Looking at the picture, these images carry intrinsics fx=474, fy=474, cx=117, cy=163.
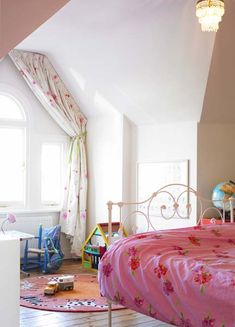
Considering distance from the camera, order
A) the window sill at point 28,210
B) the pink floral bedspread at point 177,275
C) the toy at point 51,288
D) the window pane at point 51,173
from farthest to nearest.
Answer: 1. the window pane at point 51,173
2. the window sill at point 28,210
3. the toy at point 51,288
4. the pink floral bedspread at point 177,275

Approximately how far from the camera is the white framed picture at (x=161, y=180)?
5.65 m

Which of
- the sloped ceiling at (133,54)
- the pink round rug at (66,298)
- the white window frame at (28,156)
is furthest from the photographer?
the white window frame at (28,156)

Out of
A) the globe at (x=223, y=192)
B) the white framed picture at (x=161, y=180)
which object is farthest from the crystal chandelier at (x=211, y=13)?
the white framed picture at (x=161, y=180)

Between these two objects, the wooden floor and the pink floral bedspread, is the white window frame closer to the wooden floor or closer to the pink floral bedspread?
the wooden floor

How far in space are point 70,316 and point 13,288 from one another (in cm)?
138

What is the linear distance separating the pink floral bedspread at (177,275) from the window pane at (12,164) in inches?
132

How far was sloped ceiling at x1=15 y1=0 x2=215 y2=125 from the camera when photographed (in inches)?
177

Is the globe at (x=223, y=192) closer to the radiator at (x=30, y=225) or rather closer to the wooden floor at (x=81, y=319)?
the wooden floor at (x=81, y=319)

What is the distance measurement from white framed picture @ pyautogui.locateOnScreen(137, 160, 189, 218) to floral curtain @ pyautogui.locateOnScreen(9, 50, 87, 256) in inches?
36.1

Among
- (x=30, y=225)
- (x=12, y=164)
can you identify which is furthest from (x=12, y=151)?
(x=30, y=225)

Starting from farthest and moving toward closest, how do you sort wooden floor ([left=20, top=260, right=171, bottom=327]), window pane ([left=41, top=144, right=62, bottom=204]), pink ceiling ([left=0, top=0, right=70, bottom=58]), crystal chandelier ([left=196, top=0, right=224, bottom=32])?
1. window pane ([left=41, top=144, right=62, bottom=204])
2. wooden floor ([left=20, top=260, right=171, bottom=327])
3. crystal chandelier ([left=196, top=0, right=224, bottom=32])
4. pink ceiling ([left=0, top=0, right=70, bottom=58])

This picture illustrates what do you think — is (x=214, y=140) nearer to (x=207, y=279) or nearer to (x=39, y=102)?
(x=39, y=102)

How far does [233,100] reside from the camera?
5406mm

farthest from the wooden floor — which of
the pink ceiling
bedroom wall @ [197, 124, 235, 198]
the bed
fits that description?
the pink ceiling
